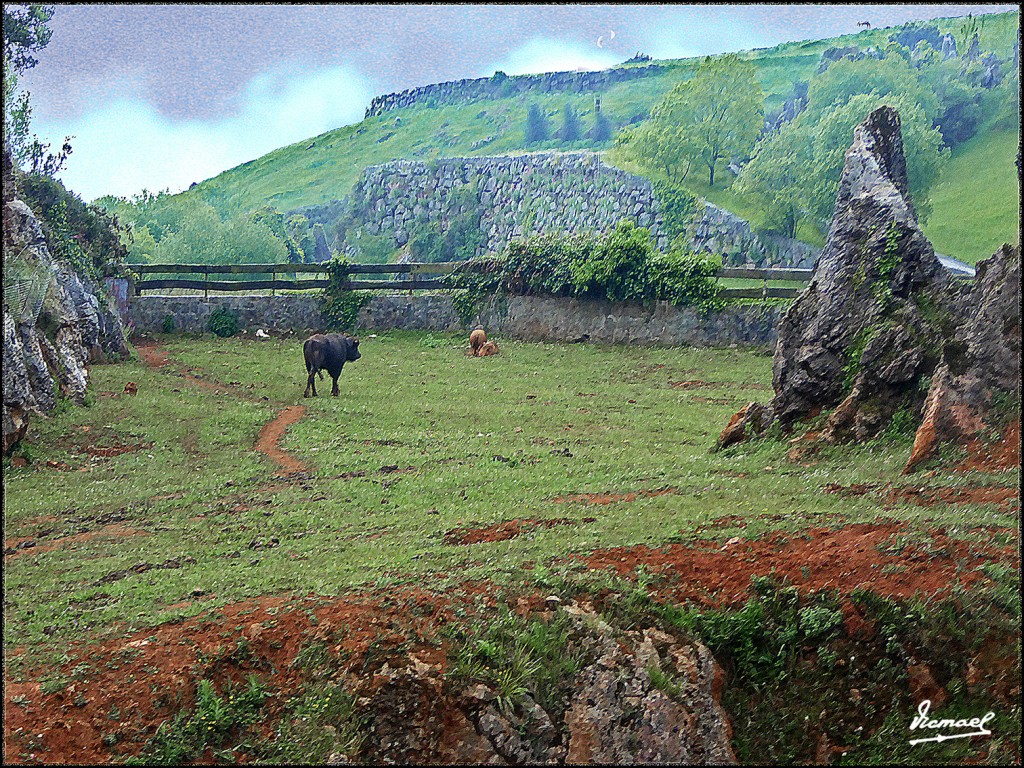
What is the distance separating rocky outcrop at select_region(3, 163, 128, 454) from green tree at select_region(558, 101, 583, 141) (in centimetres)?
6255

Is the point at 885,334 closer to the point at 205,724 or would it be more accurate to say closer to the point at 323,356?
the point at 205,724

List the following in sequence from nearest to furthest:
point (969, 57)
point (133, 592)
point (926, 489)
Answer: point (133, 592), point (926, 489), point (969, 57)

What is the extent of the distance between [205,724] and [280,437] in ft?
36.5

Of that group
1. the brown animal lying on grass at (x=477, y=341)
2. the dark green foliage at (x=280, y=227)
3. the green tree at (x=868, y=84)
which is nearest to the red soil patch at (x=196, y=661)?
the brown animal lying on grass at (x=477, y=341)

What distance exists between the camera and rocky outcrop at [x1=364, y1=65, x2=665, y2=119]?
9400 cm

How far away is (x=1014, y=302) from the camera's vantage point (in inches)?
456

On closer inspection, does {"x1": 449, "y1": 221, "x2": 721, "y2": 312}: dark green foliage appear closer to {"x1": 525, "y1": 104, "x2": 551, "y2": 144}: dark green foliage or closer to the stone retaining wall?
the stone retaining wall

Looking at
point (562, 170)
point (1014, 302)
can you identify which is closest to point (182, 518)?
point (1014, 302)

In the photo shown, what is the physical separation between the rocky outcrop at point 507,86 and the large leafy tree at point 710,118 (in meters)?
35.6

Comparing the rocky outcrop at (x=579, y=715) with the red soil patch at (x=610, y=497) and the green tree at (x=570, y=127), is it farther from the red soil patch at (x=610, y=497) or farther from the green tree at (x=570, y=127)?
the green tree at (x=570, y=127)

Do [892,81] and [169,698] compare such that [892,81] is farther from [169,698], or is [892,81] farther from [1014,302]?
[169,698]

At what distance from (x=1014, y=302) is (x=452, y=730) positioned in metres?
8.83

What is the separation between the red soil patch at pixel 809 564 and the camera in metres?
8.74

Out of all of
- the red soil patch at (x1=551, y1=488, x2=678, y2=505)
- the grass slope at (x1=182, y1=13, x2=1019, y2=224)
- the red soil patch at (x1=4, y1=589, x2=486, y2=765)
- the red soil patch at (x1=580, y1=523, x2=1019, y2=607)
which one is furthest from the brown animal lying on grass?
the grass slope at (x1=182, y1=13, x2=1019, y2=224)
